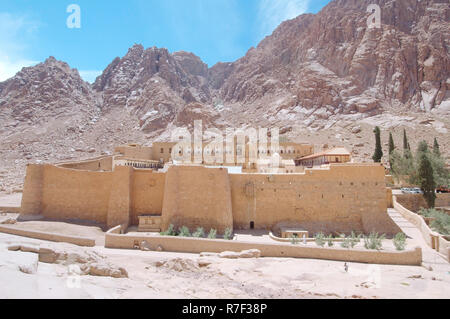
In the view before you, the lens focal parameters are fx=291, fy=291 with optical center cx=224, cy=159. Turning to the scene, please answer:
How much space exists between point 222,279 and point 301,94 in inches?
2334

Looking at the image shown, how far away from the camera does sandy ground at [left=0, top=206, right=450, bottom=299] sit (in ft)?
22.9

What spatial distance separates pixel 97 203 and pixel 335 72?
63162mm

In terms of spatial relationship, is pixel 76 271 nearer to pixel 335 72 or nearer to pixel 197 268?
pixel 197 268

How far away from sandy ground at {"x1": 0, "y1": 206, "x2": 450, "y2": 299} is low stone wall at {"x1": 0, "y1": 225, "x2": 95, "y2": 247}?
79cm

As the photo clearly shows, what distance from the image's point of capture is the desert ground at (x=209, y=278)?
23.2ft

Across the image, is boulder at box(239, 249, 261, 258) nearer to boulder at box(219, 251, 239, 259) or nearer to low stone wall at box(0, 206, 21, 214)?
boulder at box(219, 251, 239, 259)

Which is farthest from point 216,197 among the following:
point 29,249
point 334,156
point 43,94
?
point 43,94

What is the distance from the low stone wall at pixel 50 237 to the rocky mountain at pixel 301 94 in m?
36.3

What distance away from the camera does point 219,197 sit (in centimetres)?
1795

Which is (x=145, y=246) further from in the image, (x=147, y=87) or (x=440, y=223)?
(x=147, y=87)

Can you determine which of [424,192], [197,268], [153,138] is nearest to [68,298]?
[197,268]

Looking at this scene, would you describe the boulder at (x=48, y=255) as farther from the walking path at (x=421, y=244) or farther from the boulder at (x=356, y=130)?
the boulder at (x=356, y=130)

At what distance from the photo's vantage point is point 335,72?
66.9m

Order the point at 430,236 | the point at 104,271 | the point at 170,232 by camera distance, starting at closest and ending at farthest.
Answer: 1. the point at 104,271
2. the point at 430,236
3. the point at 170,232
